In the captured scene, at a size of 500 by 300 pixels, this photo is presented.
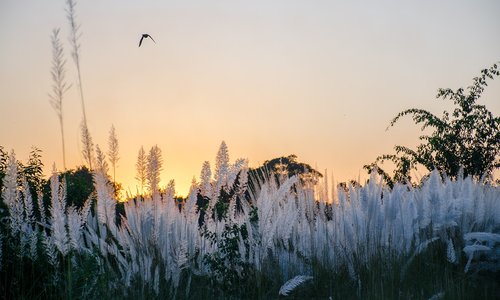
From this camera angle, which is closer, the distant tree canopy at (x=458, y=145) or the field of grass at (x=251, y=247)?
the field of grass at (x=251, y=247)

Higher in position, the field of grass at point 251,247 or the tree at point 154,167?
the tree at point 154,167

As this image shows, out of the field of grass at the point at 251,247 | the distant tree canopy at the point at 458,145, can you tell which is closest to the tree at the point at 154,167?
the field of grass at the point at 251,247

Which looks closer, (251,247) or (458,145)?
(251,247)

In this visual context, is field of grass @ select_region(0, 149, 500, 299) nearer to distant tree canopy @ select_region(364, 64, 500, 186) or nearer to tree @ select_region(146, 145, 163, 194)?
tree @ select_region(146, 145, 163, 194)

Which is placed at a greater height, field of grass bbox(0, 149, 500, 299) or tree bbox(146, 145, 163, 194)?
tree bbox(146, 145, 163, 194)

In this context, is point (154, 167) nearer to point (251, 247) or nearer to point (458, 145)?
point (251, 247)

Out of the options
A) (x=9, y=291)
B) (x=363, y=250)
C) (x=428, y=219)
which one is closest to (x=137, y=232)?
(x=9, y=291)

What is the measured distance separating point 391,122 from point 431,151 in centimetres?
157

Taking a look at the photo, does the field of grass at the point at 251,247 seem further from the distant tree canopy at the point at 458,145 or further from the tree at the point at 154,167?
the distant tree canopy at the point at 458,145

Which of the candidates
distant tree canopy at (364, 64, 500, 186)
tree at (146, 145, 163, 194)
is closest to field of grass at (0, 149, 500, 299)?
tree at (146, 145, 163, 194)

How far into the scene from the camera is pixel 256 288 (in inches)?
189

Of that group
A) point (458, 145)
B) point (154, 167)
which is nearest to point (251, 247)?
point (154, 167)

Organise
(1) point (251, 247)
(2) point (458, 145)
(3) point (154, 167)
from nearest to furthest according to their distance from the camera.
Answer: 1. (3) point (154, 167)
2. (1) point (251, 247)
3. (2) point (458, 145)

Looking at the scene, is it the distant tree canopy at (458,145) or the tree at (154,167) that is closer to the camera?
the tree at (154,167)
